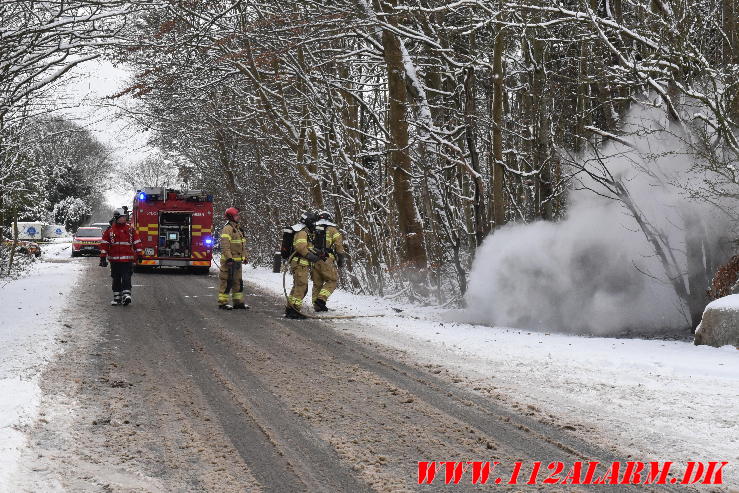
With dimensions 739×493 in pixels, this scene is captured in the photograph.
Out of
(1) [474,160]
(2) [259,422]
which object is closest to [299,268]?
(1) [474,160]

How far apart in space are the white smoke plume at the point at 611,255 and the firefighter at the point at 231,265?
4.91 metres

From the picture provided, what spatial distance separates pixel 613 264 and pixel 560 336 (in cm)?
149

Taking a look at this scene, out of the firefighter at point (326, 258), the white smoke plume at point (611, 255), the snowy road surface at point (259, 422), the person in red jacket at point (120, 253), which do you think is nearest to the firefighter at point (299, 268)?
the firefighter at point (326, 258)

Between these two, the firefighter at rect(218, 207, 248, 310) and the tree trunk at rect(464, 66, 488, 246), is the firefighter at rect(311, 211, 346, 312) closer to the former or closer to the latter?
the firefighter at rect(218, 207, 248, 310)

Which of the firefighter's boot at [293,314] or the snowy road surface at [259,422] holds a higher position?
the firefighter's boot at [293,314]

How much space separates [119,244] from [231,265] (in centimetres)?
231

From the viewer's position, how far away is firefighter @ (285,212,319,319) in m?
12.3

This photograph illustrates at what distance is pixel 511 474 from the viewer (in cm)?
426

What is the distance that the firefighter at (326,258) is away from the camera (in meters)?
12.9

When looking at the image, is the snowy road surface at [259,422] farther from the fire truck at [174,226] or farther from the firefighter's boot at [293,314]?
the fire truck at [174,226]

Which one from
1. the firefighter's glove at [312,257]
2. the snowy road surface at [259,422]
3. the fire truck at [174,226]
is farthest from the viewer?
the fire truck at [174,226]

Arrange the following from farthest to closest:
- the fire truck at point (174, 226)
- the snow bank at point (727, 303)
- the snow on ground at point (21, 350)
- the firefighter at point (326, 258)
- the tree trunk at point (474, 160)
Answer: the fire truck at point (174, 226), the tree trunk at point (474, 160), the firefighter at point (326, 258), the snow bank at point (727, 303), the snow on ground at point (21, 350)

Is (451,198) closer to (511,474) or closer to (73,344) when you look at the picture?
(73,344)

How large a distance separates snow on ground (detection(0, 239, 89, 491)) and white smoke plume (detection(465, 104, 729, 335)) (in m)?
6.74
